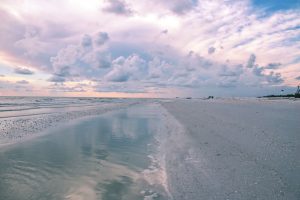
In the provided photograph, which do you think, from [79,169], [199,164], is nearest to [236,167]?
[199,164]

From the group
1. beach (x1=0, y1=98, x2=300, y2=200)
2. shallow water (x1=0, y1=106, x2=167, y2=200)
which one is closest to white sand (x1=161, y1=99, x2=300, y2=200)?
beach (x1=0, y1=98, x2=300, y2=200)

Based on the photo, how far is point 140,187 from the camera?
6.60 m

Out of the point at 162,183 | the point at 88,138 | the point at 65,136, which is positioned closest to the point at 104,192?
the point at 162,183

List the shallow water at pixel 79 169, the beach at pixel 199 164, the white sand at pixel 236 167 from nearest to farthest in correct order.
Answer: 1. the white sand at pixel 236 167
2. the beach at pixel 199 164
3. the shallow water at pixel 79 169

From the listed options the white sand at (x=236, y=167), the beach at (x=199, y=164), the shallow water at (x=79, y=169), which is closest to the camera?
the white sand at (x=236, y=167)

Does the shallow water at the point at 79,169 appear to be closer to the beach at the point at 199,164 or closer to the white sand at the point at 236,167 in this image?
the beach at the point at 199,164

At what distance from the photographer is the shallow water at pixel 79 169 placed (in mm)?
6191

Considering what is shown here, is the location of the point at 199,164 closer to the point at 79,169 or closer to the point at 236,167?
the point at 236,167

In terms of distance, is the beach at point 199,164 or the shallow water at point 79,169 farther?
the shallow water at point 79,169

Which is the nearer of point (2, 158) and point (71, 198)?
point (71, 198)

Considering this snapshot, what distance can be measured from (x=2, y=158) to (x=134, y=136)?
20.7ft

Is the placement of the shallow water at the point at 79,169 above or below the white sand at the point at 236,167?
below

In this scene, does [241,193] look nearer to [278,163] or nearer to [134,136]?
[278,163]

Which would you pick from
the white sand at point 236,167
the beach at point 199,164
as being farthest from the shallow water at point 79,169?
the white sand at point 236,167
